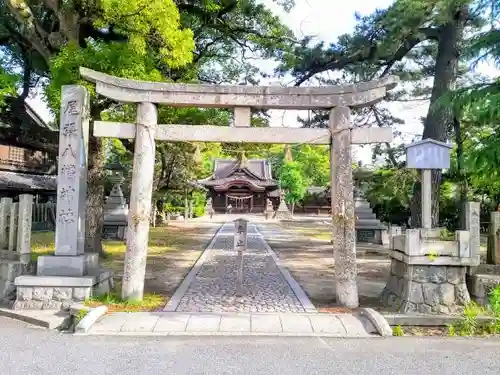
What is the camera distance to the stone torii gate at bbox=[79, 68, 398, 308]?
8.25 m

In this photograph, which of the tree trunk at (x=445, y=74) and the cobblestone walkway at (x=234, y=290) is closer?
the cobblestone walkway at (x=234, y=290)

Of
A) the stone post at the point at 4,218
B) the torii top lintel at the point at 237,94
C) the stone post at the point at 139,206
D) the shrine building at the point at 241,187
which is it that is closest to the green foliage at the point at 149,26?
the torii top lintel at the point at 237,94

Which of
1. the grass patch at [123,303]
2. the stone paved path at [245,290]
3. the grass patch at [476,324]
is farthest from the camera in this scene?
the stone paved path at [245,290]

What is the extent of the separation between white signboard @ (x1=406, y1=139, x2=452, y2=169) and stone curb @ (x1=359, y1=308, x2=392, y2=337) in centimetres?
266

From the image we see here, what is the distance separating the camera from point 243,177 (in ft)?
165

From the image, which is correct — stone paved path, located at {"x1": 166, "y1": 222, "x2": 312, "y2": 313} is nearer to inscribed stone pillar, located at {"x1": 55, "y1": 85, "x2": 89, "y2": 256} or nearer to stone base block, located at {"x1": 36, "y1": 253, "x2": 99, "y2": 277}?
stone base block, located at {"x1": 36, "y1": 253, "x2": 99, "y2": 277}

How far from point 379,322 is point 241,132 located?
4061 mm

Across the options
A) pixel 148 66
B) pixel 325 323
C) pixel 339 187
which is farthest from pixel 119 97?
pixel 325 323

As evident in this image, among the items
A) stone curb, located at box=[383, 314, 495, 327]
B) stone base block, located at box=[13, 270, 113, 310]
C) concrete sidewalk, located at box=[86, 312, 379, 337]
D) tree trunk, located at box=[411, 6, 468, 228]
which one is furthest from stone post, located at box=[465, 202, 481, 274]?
stone base block, located at box=[13, 270, 113, 310]

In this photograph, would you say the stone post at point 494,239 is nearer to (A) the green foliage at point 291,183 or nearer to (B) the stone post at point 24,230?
(B) the stone post at point 24,230

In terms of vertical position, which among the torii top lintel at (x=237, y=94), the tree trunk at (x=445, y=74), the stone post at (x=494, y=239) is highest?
the tree trunk at (x=445, y=74)

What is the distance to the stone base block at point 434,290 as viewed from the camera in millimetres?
7703

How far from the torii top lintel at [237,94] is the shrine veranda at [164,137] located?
2 cm

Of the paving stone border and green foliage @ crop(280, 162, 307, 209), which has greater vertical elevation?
green foliage @ crop(280, 162, 307, 209)
